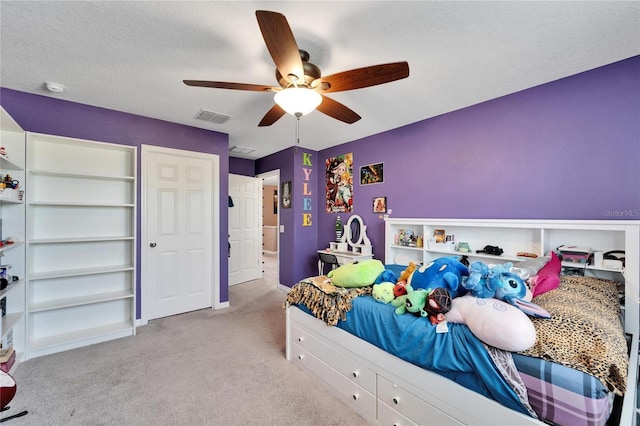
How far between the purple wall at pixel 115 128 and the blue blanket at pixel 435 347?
2.70 metres

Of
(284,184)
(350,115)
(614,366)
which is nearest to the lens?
(614,366)

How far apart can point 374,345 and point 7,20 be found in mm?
2979

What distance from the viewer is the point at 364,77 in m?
1.64

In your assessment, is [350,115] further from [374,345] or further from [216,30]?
[374,345]

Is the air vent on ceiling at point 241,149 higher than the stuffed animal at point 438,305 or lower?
higher

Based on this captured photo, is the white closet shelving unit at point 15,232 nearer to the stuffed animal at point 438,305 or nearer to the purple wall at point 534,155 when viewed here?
the stuffed animal at point 438,305

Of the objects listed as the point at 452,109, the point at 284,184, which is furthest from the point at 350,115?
the point at 284,184

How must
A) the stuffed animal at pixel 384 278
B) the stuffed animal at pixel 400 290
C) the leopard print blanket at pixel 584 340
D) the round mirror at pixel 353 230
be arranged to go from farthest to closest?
the round mirror at pixel 353 230, the stuffed animal at pixel 384 278, the stuffed animal at pixel 400 290, the leopard print blanket at pixel 584 340

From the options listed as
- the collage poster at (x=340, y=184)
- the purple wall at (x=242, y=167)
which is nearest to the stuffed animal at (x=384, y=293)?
the collage poster at (x=340, y=184)

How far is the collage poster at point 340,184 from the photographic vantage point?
418cm

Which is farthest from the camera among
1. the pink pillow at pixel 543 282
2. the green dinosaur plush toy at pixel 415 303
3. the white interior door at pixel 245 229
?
the white interior door at pixel 245 229

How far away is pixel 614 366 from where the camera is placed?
0.99 m

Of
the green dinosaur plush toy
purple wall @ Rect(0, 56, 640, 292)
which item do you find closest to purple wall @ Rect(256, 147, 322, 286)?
purple wall @ Rect(0, 56, 640, 292)

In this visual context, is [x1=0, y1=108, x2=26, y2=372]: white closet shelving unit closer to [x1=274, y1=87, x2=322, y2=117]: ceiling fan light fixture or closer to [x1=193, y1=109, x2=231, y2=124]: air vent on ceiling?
[x1=193, y1=109, x2=231, y2=124]: air vent on ceiling
